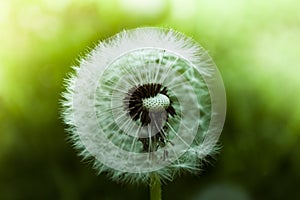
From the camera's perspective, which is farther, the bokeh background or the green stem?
the bokeh background

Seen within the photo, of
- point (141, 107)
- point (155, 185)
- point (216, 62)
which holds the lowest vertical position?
point (155, 185)

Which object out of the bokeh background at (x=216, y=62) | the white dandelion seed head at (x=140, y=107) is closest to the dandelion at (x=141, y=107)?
the white dandelion seed head at (x=140, y=107)

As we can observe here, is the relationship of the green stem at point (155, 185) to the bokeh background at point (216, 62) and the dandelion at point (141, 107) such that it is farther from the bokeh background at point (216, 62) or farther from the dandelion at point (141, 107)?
the bokeh background at point (216, 62)

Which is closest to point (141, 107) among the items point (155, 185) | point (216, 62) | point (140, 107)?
point (140, 107)

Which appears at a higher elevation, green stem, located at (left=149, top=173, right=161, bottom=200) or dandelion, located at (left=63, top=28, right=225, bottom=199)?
dandelion, located at (left=63, top=28, right=225, bottom=199)

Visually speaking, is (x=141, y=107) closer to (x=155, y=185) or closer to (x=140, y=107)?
(x=140, y=107)

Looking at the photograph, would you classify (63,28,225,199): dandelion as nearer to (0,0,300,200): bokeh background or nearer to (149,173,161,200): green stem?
(149,173,161,200): green stem

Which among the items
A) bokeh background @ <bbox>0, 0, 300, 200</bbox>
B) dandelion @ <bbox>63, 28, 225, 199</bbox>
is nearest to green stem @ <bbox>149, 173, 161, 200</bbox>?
dandelion @ <bbox>63, 28, 225, 199</bbox>
